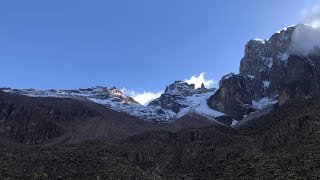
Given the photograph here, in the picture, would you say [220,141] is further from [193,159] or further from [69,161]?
[69,161]

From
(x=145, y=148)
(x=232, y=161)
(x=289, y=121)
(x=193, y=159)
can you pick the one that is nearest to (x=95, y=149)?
(x=145, y=148)

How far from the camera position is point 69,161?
489 feet

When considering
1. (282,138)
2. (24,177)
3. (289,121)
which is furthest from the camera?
(289,121)

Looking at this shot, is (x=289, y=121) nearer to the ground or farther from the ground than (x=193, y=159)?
farther from the ground

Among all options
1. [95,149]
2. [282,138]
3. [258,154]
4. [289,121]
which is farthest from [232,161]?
[95,149]

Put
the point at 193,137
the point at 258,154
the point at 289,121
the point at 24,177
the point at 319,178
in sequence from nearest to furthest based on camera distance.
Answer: the point at 319,178 < the point at 24,177 < the point at 258,154 < the point at 289,121 < the point at 193,137

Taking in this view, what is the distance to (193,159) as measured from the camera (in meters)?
161

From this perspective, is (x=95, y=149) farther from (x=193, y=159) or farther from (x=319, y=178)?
(x=319, y=178)

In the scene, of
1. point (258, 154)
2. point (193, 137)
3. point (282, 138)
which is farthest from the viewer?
point (193, 137)

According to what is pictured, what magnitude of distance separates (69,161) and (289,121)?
5990cm

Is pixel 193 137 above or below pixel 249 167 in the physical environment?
above

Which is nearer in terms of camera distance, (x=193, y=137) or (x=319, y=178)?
(x=319, y=178)

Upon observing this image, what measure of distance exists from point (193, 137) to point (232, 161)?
1760 inches

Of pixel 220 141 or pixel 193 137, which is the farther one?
pixel 193 137
